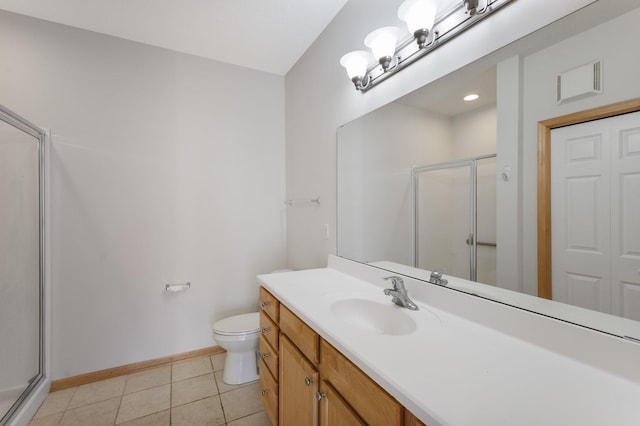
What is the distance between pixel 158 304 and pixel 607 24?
2786 mm

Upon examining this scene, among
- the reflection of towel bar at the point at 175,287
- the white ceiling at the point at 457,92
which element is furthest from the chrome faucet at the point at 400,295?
the reflection of towel bar at the point at 175,287

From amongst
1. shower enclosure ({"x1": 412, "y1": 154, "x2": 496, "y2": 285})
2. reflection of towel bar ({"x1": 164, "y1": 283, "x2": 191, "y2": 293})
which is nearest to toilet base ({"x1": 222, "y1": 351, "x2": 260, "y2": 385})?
reflection of towel bar ({"x1": 164, "y1": 283, "x2": 191, "y2": 293})

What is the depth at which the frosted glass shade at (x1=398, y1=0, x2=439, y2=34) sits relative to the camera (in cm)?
106

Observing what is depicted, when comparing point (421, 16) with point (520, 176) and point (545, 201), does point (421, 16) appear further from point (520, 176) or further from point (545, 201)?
point (545, 201)

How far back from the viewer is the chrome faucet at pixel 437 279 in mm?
1132

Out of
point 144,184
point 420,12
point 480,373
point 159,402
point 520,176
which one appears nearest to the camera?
point 480,373

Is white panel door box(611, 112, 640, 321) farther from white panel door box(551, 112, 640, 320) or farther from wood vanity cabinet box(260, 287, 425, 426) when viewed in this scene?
wood vanity cabinet box(260, 287, 425, 426)

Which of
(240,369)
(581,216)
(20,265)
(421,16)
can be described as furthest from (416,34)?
(20,265)

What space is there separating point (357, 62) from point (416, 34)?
0.43 metres

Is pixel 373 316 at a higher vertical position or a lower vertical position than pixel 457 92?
lower

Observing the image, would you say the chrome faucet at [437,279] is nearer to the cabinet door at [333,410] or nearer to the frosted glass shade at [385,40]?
the cabinet door at [333,410]

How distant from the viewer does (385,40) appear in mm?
1263

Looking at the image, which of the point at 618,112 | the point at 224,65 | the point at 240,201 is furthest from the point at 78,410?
the point at 618,112

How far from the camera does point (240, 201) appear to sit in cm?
245
